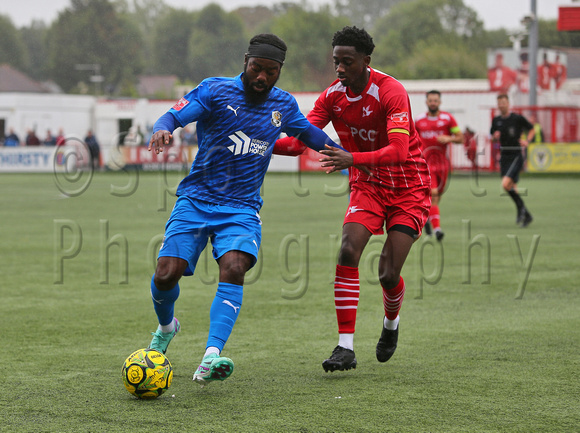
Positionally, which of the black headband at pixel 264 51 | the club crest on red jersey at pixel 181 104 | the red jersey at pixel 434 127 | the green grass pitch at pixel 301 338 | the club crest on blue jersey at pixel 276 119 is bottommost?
the green grass pitch at pixel 301 338

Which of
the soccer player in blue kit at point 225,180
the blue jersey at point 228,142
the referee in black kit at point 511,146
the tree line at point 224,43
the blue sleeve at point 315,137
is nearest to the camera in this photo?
the soccer player in blue kit at point 225,180

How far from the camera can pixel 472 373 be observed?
5359 mm

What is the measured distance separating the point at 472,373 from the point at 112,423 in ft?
7.63

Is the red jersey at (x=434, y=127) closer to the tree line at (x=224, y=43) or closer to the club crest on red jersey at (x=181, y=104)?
the club crest on red jersey at (x=181, y=104)

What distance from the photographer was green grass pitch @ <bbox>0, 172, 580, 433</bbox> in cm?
443

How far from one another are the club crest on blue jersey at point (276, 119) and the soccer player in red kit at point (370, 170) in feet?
1.02

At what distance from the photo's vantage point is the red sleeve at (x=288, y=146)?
19.1ft

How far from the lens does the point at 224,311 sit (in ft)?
16.6

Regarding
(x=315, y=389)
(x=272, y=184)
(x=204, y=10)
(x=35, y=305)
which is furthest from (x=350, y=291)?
(x=204, y=10)

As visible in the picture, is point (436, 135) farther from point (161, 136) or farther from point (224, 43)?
point (224, 43)

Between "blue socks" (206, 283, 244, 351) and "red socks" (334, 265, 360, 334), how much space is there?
80 cm

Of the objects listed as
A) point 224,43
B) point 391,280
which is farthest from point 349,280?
point 224,43

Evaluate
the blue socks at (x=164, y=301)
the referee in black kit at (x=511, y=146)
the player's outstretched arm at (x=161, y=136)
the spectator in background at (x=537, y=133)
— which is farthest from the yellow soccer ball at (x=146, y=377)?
the spectator in background at (x=537, y=133)

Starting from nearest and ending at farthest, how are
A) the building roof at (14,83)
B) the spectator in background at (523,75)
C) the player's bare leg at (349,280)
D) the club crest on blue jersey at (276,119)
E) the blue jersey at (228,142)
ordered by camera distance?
the blue jersey at (228,142) < the club crest on blue jersey at (276,119) < the player's bare leg at (349,280) < the spectator in background at (523,75) < the building roof at (14,83)
